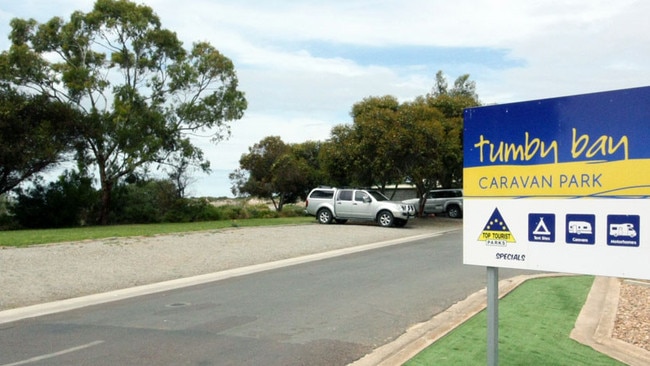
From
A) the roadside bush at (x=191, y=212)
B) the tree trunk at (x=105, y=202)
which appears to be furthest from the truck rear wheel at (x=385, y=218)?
the tree trunk at (x=105, y=202)

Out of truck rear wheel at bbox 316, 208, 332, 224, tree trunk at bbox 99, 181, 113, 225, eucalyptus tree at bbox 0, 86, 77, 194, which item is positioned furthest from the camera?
tree trunk at bbox 99, 181, 113, 225

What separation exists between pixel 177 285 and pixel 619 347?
26.4ft

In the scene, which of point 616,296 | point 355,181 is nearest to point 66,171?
point 355,181

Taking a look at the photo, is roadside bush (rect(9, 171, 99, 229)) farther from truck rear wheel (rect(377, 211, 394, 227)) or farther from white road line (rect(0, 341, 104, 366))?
white road line (rect(0, 341, 104, 366))

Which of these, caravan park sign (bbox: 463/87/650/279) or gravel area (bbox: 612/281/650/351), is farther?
gravel area (bbox: 612/281/650/351)

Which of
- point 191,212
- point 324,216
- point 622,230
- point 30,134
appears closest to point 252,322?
point 622,230

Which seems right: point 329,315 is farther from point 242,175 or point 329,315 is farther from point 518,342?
point 242,175

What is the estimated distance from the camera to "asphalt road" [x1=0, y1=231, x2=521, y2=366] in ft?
21.4

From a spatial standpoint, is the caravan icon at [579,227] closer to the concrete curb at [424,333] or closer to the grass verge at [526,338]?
the grass verge at [526,338]

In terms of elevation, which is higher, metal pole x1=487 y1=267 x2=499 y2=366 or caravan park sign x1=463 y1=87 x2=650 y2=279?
caravan park sign x1=463 y1=87 x2=650 y2=279

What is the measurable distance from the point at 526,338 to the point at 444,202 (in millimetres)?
30275

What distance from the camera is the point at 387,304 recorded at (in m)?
9.41

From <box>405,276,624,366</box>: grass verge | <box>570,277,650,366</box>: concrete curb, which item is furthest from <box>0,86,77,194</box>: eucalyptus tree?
<box>570,277,650,366</box>: concrete curb

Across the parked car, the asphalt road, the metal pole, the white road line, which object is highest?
the parked car
